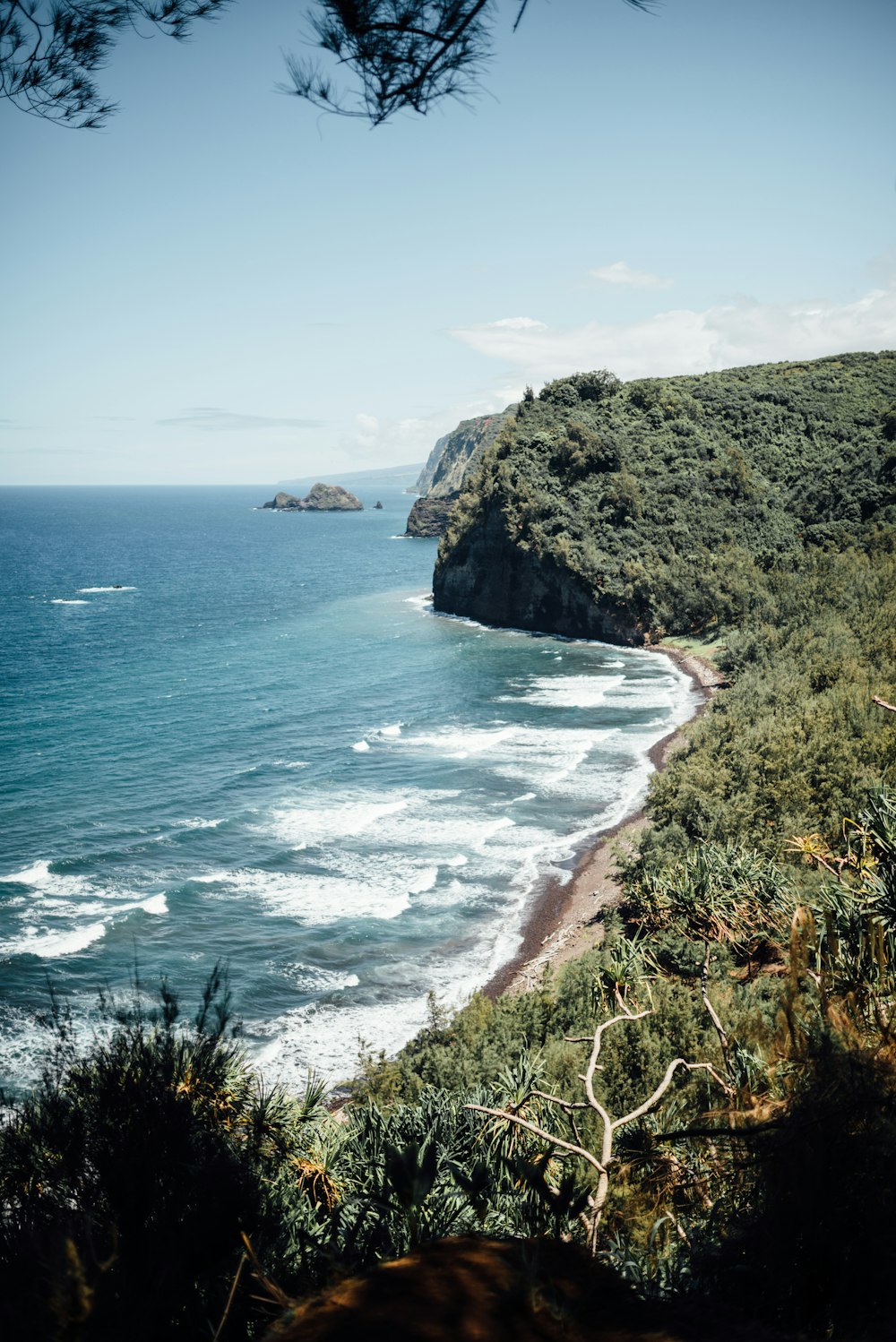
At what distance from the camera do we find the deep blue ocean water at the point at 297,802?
19.4 meters

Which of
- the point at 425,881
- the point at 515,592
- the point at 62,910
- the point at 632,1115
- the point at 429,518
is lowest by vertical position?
the point at 62,910

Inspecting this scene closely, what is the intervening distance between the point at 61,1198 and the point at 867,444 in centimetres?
7346

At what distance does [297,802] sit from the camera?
29141 millimetres

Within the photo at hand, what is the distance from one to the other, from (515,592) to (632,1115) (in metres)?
58.0

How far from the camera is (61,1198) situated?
5188mm

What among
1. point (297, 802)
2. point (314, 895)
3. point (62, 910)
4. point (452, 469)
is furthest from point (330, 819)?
point (452, 469)

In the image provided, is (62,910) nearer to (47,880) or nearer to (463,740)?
(47,880)

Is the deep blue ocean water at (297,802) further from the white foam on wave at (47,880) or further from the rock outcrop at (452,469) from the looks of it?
the rock outcrop at (452,469)

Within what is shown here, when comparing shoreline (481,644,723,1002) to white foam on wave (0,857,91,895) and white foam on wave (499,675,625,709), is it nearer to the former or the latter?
white foam on wave (0,857,91,895)

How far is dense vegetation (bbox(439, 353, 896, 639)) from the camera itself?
55406 mm

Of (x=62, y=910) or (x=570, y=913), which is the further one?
(x=62, y=910)

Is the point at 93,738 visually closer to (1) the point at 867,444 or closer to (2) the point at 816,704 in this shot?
(2) the point at 816,704

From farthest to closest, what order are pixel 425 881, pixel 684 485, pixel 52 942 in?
pixel 684 485 → pixel 425 881 → pixel 52 942

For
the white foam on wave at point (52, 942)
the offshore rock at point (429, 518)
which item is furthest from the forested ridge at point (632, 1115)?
the offshore rock at point (429, 518)
